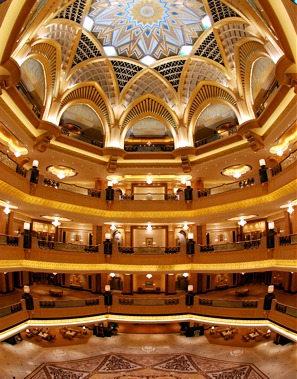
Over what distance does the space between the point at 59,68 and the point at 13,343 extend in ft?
48.4

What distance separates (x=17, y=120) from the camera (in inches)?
547

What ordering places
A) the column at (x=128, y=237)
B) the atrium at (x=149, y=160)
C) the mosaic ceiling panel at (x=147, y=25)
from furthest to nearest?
the column at (x=128, y=237)
the mosaic ceiling panel at (x=147, y=25)
the atrium at (x=149, y=160)

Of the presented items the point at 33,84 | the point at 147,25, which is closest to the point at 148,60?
the point at 147,25

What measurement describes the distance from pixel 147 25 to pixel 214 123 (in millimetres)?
7419

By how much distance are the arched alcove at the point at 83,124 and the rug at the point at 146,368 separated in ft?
40.9

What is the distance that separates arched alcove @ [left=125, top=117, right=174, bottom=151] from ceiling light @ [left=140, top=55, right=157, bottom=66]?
3.86 metres

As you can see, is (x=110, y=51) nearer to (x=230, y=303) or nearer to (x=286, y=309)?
(x=230, y=303)

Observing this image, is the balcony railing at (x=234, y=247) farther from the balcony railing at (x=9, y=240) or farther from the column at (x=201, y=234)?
the balcony railing at (x=9, y=240)

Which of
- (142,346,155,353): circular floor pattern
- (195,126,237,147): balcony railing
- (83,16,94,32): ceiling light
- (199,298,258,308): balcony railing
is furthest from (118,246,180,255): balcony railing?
(83,16,94,32): ceiling light

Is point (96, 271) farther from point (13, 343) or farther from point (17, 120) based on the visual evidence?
point (17, 120)

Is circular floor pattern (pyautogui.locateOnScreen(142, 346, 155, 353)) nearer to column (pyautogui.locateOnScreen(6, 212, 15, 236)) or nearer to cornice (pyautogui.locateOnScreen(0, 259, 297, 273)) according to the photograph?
cornice (pyautogui.locateOnScreen(0, 259, 297, 273))

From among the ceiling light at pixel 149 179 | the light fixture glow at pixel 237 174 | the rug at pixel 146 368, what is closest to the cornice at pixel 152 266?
the rug at pixel 146 368

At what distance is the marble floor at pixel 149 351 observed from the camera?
38.0 ft

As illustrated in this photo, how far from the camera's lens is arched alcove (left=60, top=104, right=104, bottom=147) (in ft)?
62.3
